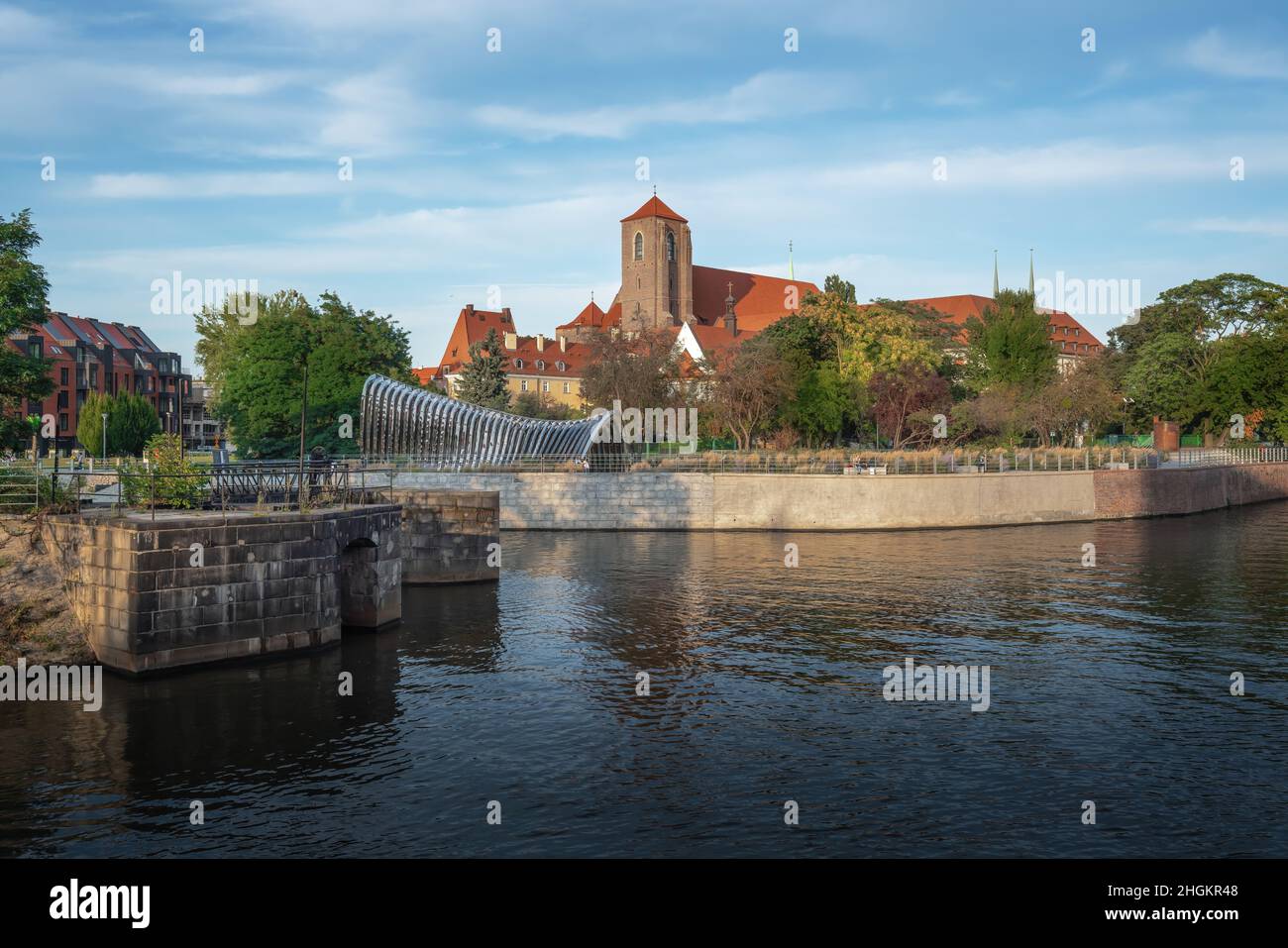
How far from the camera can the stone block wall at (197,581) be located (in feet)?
65.7

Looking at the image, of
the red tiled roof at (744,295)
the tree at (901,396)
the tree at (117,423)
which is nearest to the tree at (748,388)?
the tree at (901,396)

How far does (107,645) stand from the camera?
20625 millimetres

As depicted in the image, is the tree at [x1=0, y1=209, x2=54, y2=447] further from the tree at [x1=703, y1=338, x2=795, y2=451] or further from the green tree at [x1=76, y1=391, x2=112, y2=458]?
the green tree at [x1=76, y1=391, x2=112, y2=458]

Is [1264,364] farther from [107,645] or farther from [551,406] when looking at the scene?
[107,645]

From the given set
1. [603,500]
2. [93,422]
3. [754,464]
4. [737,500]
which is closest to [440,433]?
Result: [603,500]

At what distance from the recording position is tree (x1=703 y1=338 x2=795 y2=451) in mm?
72500

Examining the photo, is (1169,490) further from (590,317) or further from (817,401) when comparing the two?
A: (590,317)

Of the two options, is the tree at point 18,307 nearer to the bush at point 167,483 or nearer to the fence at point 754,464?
the bush at point 167,483

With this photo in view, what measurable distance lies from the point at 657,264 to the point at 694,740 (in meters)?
127

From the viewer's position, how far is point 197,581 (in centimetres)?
2050
